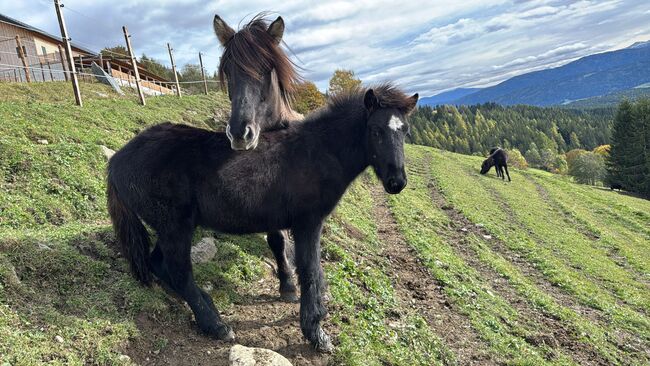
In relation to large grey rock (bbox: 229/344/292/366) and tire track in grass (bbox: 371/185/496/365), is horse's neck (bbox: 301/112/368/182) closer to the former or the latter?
large grey rock (bbox: 229/344/292/366)

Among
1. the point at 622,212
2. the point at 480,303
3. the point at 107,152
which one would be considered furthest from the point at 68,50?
the point at 622,212

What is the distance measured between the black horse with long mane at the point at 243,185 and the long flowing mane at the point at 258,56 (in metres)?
1.01

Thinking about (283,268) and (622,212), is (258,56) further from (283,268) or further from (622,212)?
(622,212)

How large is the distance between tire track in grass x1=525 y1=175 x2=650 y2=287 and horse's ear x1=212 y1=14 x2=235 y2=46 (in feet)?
50.1

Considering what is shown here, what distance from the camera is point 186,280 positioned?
4.82 metres

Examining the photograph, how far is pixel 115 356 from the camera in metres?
3.89

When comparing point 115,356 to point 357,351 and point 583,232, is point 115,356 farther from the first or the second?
point 583,232

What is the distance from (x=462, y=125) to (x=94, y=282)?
14721 centimetres

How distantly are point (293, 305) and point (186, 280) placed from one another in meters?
1.74

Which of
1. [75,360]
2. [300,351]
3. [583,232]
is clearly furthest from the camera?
[583,232]

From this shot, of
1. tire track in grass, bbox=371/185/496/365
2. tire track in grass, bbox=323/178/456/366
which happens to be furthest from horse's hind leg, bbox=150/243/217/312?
tire track in grass, bbox=371/185/496/365

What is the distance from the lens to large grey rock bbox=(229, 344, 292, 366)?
13.5ft

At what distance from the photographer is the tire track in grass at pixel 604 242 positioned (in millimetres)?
14911

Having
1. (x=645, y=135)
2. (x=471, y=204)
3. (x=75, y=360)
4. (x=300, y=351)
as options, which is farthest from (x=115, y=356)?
(x=645, y=135)
